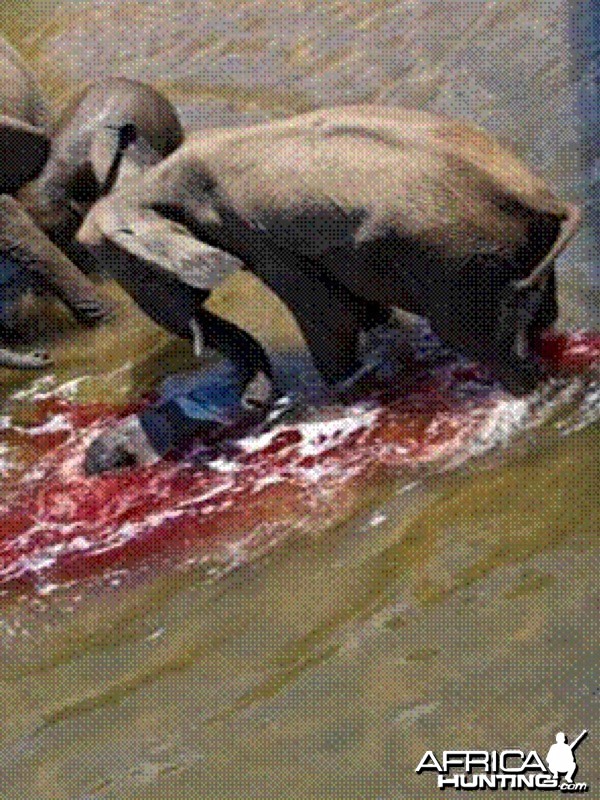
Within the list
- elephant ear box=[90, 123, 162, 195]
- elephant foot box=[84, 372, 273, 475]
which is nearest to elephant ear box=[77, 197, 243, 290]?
elephant foot box=[84, 372, 273, 475]

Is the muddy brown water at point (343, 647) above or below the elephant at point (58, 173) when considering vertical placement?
below

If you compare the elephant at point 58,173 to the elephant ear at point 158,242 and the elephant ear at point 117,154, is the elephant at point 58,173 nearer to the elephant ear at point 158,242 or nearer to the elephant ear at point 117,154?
the elephant ear at point 117,154

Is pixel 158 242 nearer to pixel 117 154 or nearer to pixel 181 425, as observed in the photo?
pixel 181 425

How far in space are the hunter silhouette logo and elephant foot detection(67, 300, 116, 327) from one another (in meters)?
3.23

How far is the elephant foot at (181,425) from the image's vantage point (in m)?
5.84

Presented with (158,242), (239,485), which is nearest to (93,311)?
(158,242)

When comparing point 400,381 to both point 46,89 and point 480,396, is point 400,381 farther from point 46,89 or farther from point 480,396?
point 46,89

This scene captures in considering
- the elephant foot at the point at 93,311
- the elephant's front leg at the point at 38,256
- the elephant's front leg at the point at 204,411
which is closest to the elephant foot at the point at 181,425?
the elephant's front leg at the point at 204,411

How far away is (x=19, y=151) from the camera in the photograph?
7.01 metres

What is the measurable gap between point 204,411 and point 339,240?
80 cm

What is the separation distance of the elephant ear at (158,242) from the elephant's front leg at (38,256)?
1.17m

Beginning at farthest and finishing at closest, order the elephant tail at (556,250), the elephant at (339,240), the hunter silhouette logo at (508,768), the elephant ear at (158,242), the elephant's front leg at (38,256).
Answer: the elephant's front leg at (38,256), the elephant ear at (158,242), the elephant at (339,240), the elephant tail at (556,250), the hunter silhouette logo at (508,768)

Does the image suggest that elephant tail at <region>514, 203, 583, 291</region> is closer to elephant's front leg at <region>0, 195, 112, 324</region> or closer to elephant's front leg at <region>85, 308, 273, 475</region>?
elephant's front leg at <region>85, 308, 273, 475</region>

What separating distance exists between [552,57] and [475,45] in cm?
49
